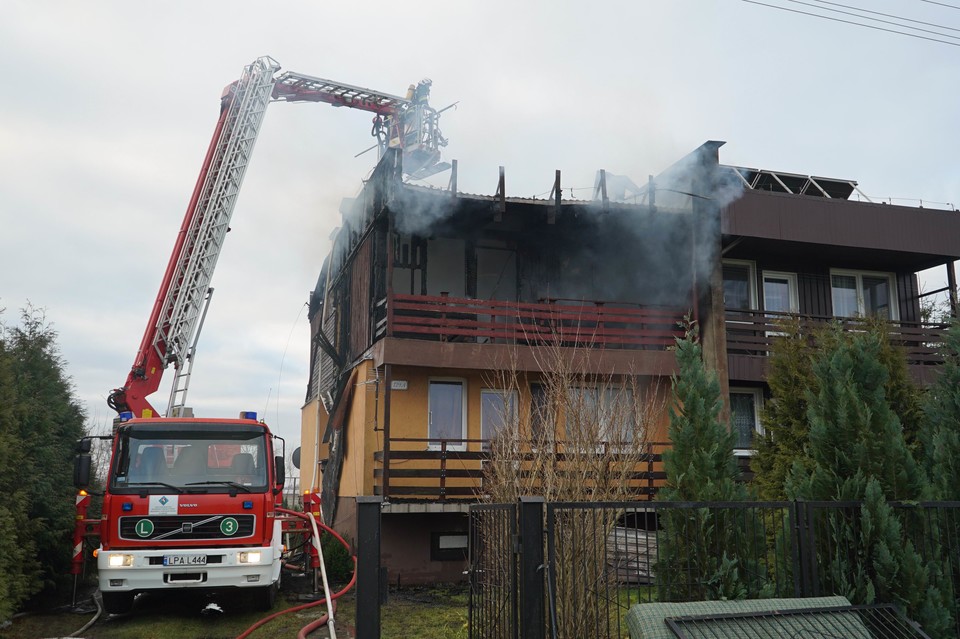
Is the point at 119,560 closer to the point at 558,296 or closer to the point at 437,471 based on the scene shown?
the point at 437,471

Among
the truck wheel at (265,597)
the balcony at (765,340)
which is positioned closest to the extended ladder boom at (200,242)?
the truck wheel at (265,597)

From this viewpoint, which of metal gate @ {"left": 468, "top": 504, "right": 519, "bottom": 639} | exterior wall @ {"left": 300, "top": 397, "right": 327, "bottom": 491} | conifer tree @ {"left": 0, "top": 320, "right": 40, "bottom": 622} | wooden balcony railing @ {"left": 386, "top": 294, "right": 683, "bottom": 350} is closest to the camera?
metal gate @ {"left": 468, "top": 504, "right": 519, "bottom": 639}

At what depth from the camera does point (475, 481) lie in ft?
51.9

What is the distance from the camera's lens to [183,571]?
35.1 ft

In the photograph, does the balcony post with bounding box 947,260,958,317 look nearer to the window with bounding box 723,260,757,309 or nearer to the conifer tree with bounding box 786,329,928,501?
the window with bounding box 723,260,757,309

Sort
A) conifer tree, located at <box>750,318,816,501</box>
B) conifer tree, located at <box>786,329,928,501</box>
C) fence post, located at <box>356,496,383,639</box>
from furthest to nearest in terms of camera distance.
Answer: conifer tree, located at <box>750,318,816,501</box> → conifer tree, located at <box>786,329,928,501</box> → fence post, located at <box>356,496,383,639</box>

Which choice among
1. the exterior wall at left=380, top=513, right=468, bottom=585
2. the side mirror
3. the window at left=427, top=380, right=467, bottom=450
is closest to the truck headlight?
the side mirror

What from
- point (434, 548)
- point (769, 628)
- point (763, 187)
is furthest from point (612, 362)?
point (769, 628)

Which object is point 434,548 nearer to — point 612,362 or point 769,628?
point 612,362

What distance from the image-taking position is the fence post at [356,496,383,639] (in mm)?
5273

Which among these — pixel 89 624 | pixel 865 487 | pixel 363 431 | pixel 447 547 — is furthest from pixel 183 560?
pixel 865 487

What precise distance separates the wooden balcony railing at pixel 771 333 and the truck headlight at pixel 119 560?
1256 centimetres

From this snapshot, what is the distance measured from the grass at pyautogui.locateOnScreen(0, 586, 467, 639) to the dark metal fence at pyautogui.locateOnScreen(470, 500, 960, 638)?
313 centimetres

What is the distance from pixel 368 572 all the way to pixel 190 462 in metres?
6.79
